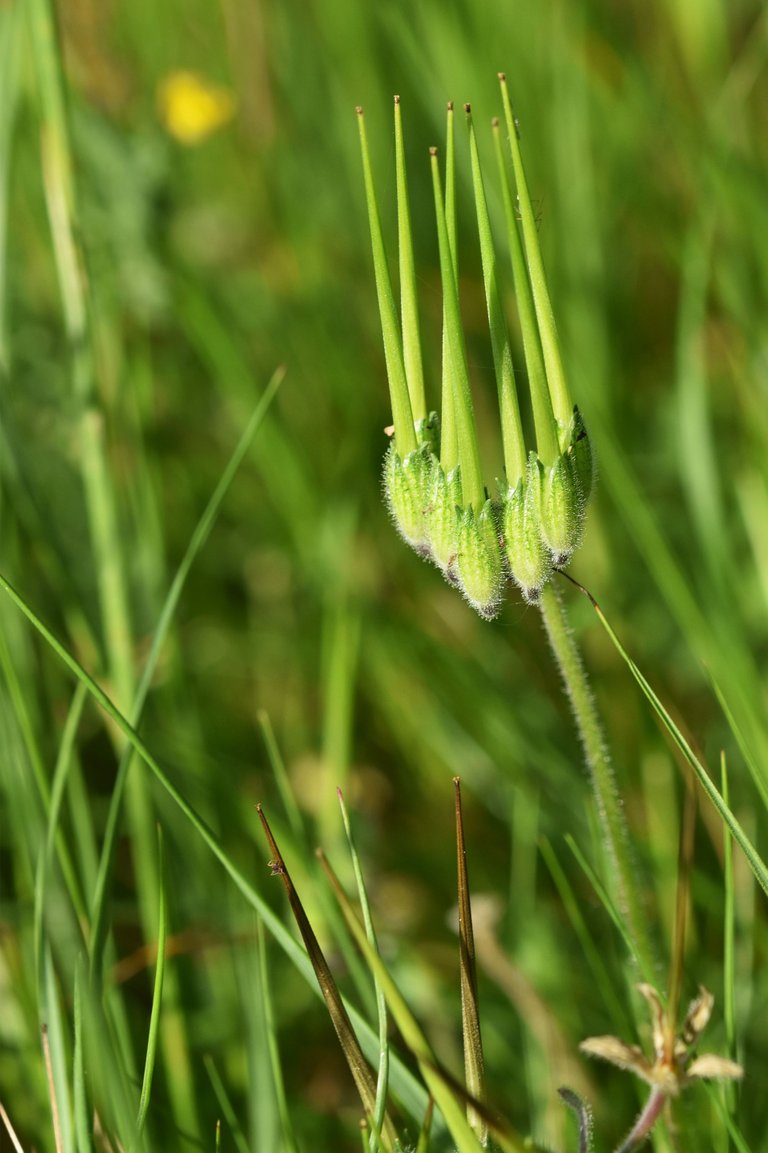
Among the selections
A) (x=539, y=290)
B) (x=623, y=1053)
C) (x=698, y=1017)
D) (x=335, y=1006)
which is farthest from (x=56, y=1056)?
(x=539, y=290)

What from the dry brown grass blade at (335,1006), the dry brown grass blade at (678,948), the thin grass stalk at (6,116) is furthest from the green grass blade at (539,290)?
the thin grass stalk at (6,116)

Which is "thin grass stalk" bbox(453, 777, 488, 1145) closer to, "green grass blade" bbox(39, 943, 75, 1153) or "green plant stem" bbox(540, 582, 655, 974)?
"green plant stem" bbox(540, 582, 655, 974)

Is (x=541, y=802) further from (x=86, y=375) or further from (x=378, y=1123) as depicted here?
(x=86, y=375)

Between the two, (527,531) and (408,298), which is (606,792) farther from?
(408,298)

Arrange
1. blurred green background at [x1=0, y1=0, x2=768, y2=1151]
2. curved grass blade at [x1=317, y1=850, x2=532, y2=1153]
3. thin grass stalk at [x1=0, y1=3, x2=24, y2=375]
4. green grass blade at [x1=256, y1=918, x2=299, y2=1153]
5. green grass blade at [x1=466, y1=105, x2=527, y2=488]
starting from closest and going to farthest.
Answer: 1. curved grass blade at [x1=317, y1=850, x2=532, y2=1153]
2. green grass blade at [x1=466, y1=105, x2=527, y2=488]
3. green grass blade at [x1=256, y1=918, x2=299, y2=1153]
4. blurred green background at [x1=0, y1=0, x2=768, y2=1151]
5. thin grass stalk at [x1=0, y1=3, x2=24, y2=375]

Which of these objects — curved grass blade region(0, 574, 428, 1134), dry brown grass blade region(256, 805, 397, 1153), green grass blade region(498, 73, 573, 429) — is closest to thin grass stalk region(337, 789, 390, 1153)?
dry brown grass blade region(256, 805, 397, 1153)

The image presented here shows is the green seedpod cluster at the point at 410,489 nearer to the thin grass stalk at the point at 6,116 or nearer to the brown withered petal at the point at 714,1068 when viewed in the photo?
the brown withered petal at the point at 714,1068
